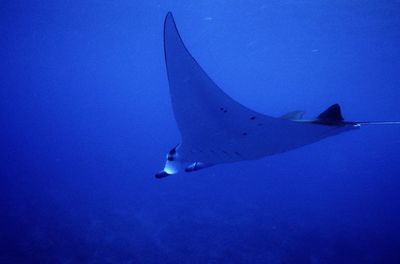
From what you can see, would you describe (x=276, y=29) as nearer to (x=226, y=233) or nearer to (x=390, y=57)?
(x=390, y=57)

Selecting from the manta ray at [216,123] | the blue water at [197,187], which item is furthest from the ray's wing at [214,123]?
the blue water at [197,187]

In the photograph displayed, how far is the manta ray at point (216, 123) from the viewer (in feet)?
6.96

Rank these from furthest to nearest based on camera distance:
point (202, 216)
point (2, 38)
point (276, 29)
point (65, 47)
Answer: point (65, 47)
point (2, 38)
point (276, 29)
point (202, 216)

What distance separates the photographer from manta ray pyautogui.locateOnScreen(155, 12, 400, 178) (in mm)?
2121

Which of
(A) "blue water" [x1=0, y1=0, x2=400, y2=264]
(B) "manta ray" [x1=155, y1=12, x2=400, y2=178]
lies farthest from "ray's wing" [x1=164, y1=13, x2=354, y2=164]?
(A) "blue water" [x1=0, y1=0, x2=400, y2=264]

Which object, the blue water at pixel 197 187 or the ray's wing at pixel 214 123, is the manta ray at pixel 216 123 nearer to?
the ray's wing at pixel 214 123

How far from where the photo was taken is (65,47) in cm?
3531

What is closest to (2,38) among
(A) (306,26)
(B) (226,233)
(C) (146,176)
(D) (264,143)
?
(C) (146,176)

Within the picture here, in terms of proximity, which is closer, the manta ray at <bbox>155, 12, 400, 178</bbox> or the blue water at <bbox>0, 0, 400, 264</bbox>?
the manta ray at <bbox>155, 12, 400, 178</bbox>

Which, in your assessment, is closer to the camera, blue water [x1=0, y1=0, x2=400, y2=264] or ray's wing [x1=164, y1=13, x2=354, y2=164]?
ray's wing [x1=164, y1=13, x2=354, y2=164]

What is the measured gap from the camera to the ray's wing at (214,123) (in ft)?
6.88

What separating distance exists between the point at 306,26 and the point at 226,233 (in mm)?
17467

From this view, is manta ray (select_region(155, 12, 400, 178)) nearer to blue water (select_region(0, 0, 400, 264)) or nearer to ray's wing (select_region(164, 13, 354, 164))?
ray's wing (select_region(164, 13, 354, 164))

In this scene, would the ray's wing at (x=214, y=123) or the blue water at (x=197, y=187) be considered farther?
the blue water at (x=197, y=187)
